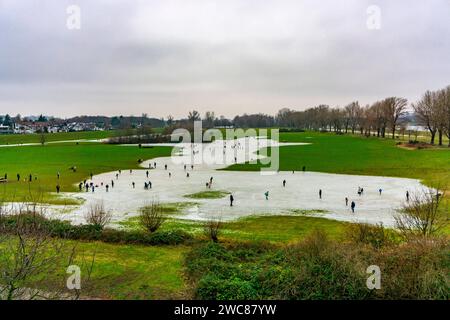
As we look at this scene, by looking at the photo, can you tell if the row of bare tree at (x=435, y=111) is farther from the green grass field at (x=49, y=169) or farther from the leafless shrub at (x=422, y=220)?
the green grass field at (x=49, y=169)

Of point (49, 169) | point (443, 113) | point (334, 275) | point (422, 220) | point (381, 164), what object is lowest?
point (49, 169)

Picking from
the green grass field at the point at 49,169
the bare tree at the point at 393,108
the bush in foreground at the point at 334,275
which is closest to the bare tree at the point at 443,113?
the bare tree at the point at 393,108

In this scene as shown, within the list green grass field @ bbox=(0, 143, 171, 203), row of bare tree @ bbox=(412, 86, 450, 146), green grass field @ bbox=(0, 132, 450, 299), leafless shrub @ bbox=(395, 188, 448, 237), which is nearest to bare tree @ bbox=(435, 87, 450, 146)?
row of bare tree @ bbox=(412, 86, 450, 146)

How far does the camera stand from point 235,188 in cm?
4978

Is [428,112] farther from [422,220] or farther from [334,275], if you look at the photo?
[334,275]

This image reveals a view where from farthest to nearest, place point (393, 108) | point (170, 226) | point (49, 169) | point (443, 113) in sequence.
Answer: point (393, 108)
point (443, 113)
point (49, 169)
point (170, 226)

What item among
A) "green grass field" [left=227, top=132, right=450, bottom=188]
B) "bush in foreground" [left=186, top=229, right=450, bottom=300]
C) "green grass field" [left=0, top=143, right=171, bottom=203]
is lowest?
"green grass field" [left=0, top=143, right=171, bottom=203]

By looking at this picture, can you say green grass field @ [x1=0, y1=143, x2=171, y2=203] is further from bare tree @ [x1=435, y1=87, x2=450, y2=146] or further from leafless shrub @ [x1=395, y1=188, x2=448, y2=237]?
bare tree @ [x1=435, y1=87, x2=450, y2=146]

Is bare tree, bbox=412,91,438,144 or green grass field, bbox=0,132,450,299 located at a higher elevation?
bare tree, bbox=412,91,438,144

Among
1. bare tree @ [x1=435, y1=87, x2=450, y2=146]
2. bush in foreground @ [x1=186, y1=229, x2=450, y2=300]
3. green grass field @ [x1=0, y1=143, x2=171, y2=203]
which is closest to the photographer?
bush in foreground @ [x1=186, y1=229, x2=450, y2=300]

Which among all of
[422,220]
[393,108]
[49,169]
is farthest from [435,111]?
[49,169]

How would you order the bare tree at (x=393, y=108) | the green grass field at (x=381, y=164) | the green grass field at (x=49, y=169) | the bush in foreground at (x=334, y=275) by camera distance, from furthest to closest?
the bare tree at (x=393, y=108) < the green grass field at (x=381, y=164) < the green grass field at (x=49, y=169) < the bush in foreground at (x=334, y=275)
